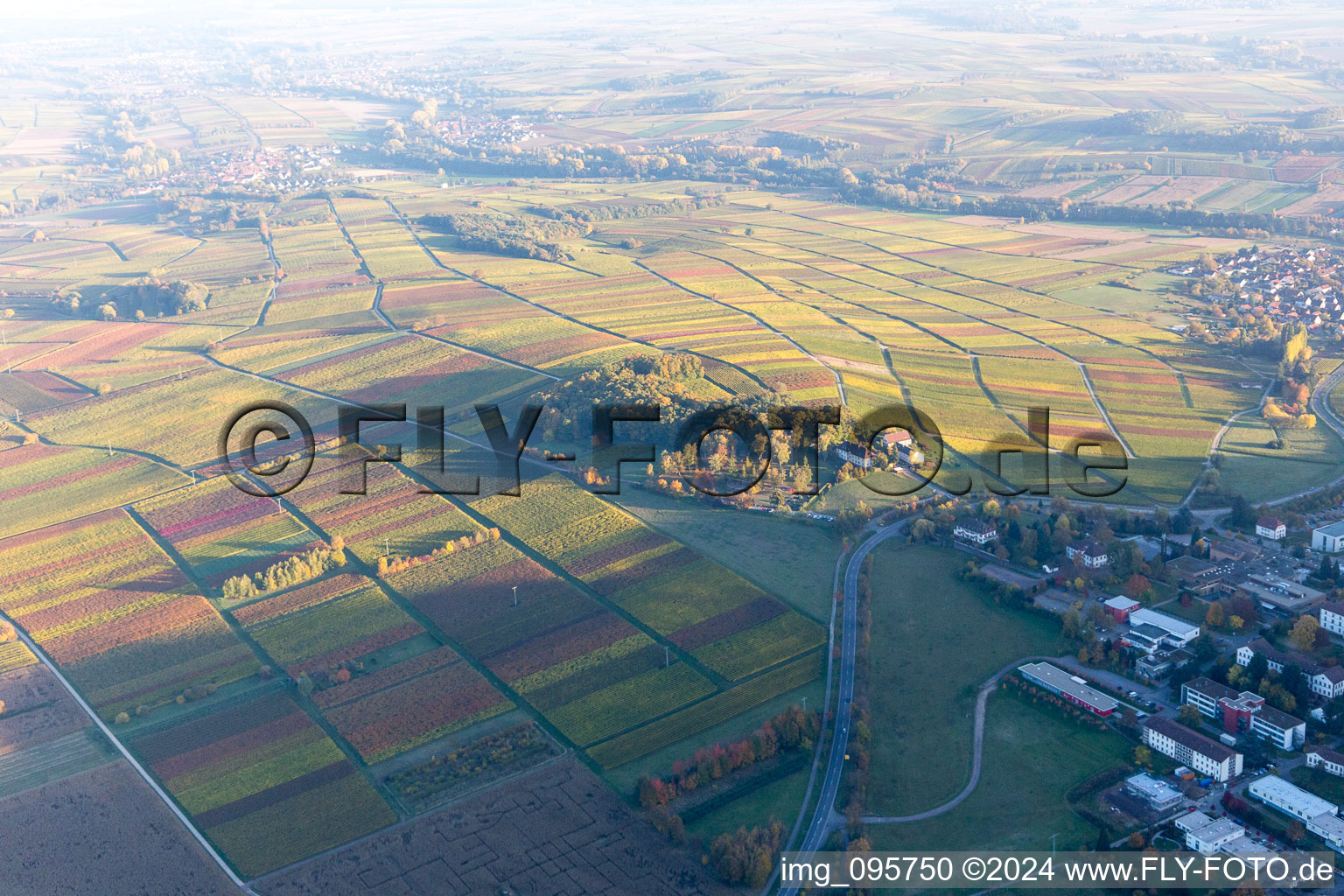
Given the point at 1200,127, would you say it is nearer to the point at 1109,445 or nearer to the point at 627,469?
the point at 1109,445

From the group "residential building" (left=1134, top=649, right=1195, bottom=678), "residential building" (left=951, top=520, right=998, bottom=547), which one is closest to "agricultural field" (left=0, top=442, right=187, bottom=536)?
"residential building" (left=951, top=520, right=998, bottom=547)

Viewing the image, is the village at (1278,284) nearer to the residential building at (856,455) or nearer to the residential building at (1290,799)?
the residential building at (856,455)

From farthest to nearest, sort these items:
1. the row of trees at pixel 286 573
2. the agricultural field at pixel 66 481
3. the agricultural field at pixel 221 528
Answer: the agricultural field at pixel 66 481 → the agricultural field at pixel 221 528 → the row of trees at pixel 286 573

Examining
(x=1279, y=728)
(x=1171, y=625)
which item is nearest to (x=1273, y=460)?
(x=1171, y=625)

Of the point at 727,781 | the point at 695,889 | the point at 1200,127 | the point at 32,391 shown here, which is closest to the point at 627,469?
the point at 727,781

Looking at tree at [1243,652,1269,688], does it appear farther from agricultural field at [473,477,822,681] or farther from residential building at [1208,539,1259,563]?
agricultural field at [473,477,822,681]

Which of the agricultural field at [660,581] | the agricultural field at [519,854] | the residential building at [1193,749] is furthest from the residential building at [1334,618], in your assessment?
the agricultural field at [519,854]
